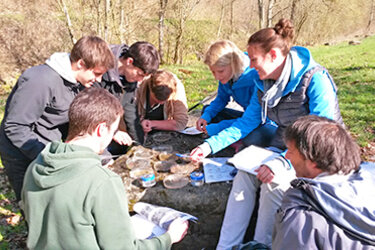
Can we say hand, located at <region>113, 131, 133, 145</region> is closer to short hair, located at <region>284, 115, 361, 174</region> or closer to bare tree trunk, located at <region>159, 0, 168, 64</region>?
short hair, located at <region>284, 115, 361, 174</region>

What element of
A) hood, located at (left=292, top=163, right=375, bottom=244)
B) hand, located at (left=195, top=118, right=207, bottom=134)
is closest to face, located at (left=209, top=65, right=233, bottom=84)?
hand, located at (left=195, top=118, right=207, bottom=134)

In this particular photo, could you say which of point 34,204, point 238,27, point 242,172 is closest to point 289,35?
point 242,172

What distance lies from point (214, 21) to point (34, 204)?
632 inches

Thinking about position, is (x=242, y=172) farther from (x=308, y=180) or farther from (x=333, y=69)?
(x=333, y=69)

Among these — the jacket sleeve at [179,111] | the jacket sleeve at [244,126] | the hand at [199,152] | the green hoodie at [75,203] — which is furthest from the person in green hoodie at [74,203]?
the jacket sleeve at [179,111]

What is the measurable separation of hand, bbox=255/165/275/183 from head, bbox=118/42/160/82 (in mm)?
1590

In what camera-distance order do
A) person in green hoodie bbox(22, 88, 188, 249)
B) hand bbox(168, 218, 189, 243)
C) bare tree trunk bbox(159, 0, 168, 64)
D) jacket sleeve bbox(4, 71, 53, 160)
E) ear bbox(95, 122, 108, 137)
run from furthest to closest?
1. bare tree trunk bbox(159, 0, 168, 64)
2. jacket sleeve bbox(4, 71, 53, 160)
3. hand bbox(168, 218, 189, 243)
4. ear bbox(95, 122, 108, 137)
5. person in green hoodie bbox(22, 88, 188, 249)

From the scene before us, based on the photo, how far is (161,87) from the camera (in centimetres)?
338

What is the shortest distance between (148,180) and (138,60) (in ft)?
4.04

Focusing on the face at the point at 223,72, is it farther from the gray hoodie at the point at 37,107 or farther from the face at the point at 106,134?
the face at the point at 106,134

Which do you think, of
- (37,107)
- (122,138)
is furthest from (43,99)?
(122,138)

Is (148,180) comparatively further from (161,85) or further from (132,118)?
(161,85)

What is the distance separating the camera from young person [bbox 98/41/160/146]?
9.46 feet

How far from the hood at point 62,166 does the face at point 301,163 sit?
42.1 inches
